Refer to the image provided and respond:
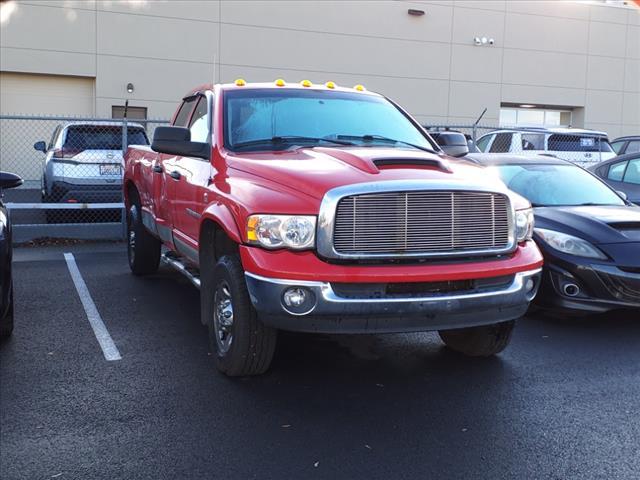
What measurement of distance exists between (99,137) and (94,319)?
5519mm

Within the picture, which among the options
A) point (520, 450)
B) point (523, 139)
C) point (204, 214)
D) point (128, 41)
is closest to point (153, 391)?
point (204, 214)

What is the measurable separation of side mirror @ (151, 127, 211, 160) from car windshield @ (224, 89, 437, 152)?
201mm

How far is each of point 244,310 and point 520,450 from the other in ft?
5.86

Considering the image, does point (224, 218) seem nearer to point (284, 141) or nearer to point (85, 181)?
point (284, 141)

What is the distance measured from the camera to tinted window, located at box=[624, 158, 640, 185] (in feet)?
31.5

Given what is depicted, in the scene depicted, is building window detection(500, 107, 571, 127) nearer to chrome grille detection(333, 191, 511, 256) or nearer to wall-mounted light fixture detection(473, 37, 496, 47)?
wall-mounted light fixture detection(473, 37, 496, 47)

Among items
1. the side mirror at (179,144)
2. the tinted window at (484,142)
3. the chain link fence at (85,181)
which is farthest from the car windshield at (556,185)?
the tinted window at (484,142)

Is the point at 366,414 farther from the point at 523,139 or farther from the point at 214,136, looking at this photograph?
the point at 523,139

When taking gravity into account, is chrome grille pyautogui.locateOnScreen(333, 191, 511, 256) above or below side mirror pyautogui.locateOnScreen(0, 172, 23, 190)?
below

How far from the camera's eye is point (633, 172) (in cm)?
967

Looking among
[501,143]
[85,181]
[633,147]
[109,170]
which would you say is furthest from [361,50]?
[85,181]

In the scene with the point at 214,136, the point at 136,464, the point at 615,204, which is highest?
the point at 214,136

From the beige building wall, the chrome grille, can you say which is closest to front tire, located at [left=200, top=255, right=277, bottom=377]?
the chrome grille

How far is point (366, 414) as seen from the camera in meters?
4.17
